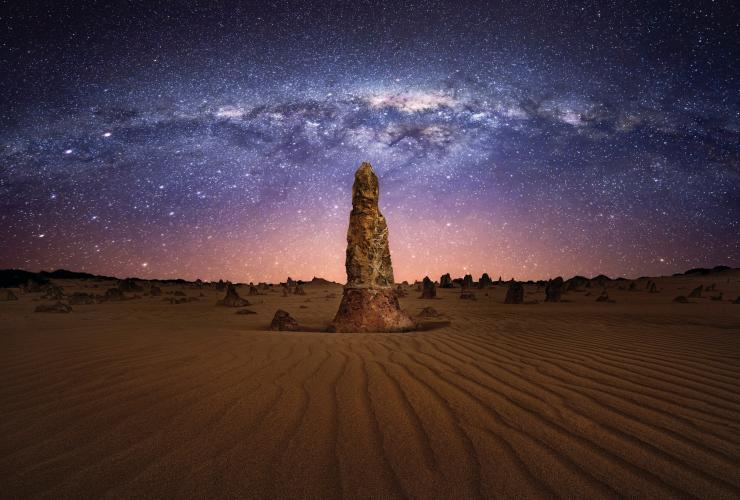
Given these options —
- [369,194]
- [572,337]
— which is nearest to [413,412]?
[572,337]

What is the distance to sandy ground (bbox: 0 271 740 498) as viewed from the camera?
1812 millimetres

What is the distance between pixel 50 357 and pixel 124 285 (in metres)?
23.4

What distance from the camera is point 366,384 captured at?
338cm

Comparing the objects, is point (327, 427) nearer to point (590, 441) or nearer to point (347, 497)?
point (347, 497)

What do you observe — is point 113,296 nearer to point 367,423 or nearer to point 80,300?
point 80,300

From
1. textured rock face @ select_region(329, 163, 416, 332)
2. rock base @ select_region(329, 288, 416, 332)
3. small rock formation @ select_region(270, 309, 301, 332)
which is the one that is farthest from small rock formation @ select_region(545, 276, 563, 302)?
small rock formation @ select_region(270, 309, 301, 332)

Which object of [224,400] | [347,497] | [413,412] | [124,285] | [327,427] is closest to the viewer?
[347,497]

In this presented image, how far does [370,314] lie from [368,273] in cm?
94

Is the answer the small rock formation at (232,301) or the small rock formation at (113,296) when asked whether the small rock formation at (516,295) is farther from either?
the small rock formation at (113,296)

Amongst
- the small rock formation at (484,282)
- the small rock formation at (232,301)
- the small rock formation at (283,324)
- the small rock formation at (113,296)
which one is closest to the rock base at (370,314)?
the small rock formation at (283,324)

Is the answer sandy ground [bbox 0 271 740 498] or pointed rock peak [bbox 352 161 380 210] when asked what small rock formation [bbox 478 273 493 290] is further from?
sandy ground [bbox 0 271 740 498]

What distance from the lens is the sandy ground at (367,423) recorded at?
181 centimetres

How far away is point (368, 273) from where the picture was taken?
27.9 ft

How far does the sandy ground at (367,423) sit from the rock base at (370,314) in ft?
10.0
